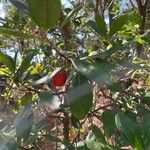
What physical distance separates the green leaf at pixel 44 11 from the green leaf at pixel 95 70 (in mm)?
119

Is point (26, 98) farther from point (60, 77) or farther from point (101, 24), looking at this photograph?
point (101, 24)

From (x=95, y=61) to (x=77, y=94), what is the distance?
0.33 feet

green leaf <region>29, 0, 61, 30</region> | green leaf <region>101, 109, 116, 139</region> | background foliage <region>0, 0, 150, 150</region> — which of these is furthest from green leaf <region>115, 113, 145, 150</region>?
green leaf <region>29, 0, 61, 30</region>

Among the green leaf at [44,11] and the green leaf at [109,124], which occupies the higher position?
the green leaf at [44,11]

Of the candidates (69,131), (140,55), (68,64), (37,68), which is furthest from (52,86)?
(140,55)

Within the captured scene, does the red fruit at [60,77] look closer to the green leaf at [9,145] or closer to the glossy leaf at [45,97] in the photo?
the glossy leaf at [45,97]

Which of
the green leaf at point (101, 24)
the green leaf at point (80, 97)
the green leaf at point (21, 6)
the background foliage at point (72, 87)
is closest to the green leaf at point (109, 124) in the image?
the background foliage at point (72, 87)

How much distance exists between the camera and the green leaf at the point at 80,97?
1043 mm

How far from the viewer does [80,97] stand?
1.05 m

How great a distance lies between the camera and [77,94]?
1062mm

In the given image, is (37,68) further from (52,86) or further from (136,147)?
(136,147)

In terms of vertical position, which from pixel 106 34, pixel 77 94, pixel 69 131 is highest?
pixel 106 34

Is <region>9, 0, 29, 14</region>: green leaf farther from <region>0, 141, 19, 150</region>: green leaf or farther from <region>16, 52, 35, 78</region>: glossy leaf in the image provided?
<region>0, 141, 19, 150</region>: green leaf

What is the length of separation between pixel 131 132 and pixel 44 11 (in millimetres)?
357
